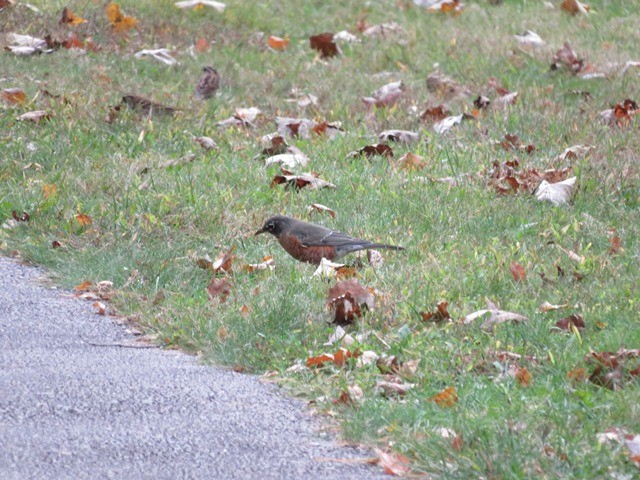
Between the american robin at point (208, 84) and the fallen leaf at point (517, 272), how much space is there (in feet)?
15.8

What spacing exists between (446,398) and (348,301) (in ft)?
3.87

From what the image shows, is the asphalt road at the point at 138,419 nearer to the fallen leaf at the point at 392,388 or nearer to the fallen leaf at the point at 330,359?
the fallen leaf at the point at 330,359

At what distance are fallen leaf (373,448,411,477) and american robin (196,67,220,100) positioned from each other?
670cm

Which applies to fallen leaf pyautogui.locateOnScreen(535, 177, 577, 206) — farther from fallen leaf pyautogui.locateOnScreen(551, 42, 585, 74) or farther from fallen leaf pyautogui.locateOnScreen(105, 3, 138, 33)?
fallen leaf pyautogui.locateOnScreen(105, 3, 138, 33)

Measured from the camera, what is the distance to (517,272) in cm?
614

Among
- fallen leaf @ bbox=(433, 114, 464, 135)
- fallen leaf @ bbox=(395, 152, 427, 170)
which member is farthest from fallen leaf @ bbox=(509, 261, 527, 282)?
fallen leaf @ bbox=(433, 114, 464, 135)

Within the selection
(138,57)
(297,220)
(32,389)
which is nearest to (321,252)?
(297,220)

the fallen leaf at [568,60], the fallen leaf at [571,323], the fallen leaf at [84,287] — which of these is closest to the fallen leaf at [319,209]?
the fallen leaf at [84,287]

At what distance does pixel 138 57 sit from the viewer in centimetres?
1095

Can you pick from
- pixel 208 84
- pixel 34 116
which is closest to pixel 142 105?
pixel 34 116

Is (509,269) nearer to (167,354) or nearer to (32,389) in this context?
(167,354)

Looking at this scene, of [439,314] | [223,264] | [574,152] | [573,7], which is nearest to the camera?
[439,314]

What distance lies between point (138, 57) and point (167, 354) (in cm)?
615

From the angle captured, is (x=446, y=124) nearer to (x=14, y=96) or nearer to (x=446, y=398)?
(x=14, y=96)
